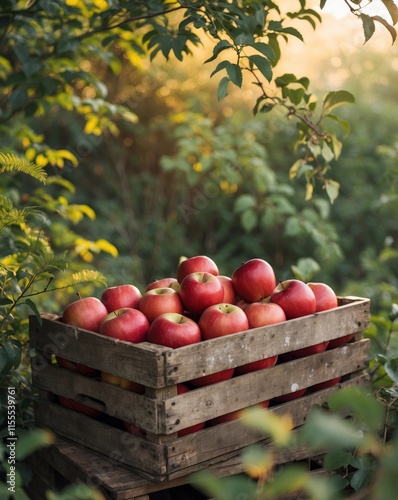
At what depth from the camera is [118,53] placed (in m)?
5.56

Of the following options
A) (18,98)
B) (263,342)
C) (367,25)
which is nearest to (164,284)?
(263,342)

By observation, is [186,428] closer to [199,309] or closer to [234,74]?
[199,309]

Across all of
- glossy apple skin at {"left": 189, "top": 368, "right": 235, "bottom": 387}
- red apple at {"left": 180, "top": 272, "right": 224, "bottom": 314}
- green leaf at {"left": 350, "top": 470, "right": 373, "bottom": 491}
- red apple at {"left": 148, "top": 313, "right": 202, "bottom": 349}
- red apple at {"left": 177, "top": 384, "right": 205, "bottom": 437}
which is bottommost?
green leaf at {"left": 350, "top": 470, "right": 373, "bottom": 491}

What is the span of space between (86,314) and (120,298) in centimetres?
11

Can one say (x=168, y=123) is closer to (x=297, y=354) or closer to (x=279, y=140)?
(x=279, y=140)

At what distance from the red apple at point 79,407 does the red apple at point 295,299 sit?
0.58m

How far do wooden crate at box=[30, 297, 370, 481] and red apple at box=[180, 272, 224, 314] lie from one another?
17 cm

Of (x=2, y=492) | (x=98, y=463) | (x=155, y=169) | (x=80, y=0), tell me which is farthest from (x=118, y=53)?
(x=2, y=492)

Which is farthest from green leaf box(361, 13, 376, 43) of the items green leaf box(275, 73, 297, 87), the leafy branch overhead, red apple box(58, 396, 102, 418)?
red apple box(58, 396, 102, 418)

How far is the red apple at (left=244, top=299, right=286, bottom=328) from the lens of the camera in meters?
1.71

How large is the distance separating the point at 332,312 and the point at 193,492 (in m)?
0.65

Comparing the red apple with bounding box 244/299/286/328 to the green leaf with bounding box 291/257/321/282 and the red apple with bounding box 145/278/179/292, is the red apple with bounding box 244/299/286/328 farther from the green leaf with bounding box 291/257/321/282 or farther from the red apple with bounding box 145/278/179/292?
the green leaf with bounding box 291/257/321/282

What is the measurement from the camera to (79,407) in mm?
1746

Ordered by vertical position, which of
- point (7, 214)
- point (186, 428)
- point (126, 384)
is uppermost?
point (7, 214)
